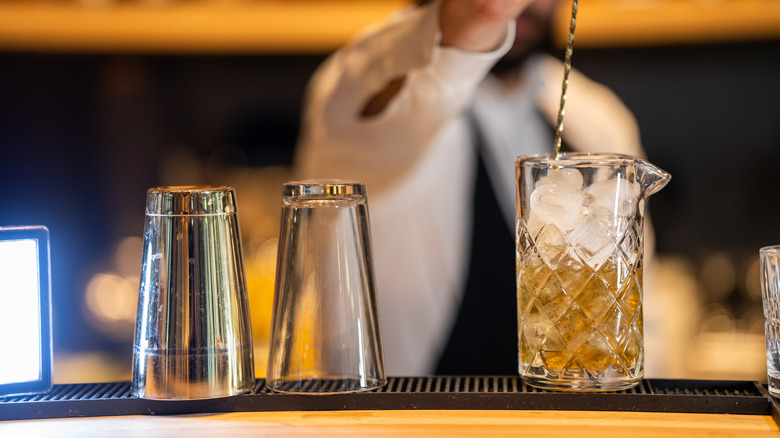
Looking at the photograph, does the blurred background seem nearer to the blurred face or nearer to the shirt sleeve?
the blurred face

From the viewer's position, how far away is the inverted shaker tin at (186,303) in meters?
0.63

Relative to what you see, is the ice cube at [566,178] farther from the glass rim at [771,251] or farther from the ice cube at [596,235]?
the glass rim at [771,251]

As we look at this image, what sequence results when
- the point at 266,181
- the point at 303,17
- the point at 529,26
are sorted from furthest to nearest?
the point at 266,181
the point at 303,17
the point at 529,26

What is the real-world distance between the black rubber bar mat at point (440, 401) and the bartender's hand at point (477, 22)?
0.35 m

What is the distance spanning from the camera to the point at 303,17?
2189 mm

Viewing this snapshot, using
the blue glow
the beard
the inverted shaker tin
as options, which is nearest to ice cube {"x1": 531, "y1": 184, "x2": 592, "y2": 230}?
the inverted shaker tin

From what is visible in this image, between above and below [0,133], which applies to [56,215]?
below

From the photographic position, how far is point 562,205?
0.64 m

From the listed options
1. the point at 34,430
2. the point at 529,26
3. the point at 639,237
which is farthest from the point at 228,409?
the point at 529,26

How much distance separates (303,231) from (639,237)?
28cm

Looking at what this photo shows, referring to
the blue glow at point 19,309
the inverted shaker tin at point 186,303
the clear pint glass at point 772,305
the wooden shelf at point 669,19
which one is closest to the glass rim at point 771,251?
the clear pint glass at point 772,305

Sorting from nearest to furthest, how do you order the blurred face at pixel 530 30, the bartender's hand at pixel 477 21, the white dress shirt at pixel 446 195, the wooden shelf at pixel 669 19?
the bartender's hand at pixel 477 21
the blurred face at pixel 530 30
the white dress shirt at pixel 446 195
the wooden shelf at pixel 669 19

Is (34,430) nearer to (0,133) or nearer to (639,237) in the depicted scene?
(639,237)

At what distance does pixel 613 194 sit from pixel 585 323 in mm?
106
